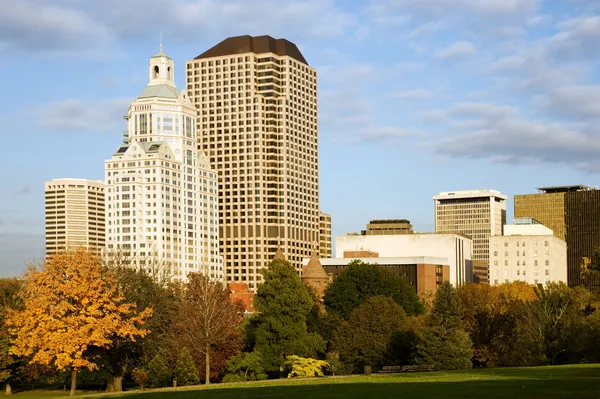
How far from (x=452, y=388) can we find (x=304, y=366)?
49.2m

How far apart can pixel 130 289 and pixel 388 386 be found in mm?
58542

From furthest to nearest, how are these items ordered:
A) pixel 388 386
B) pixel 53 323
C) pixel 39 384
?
pixel 39 384
pixel 53 323
pixel 388 386

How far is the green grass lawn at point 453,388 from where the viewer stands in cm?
5331

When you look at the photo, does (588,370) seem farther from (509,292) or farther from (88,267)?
(509,292)

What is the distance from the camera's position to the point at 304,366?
105m

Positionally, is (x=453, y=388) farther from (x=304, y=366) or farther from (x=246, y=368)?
(x=246, y=368)

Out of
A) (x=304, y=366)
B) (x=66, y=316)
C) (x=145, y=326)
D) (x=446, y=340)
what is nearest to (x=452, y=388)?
(x=446, y=340)

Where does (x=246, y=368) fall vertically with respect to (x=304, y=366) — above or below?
below

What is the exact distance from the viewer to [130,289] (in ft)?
375

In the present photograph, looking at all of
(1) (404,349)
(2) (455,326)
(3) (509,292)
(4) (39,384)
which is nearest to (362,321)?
(1) (404,349)

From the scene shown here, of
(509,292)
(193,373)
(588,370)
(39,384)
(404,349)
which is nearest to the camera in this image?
(588,370)

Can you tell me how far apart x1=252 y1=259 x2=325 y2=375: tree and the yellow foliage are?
22.6 metres

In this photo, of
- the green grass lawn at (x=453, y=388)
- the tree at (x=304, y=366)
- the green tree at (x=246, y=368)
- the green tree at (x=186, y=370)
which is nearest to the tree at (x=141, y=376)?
the green tree at (x=186, y=370)

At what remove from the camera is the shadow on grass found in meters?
53.3
